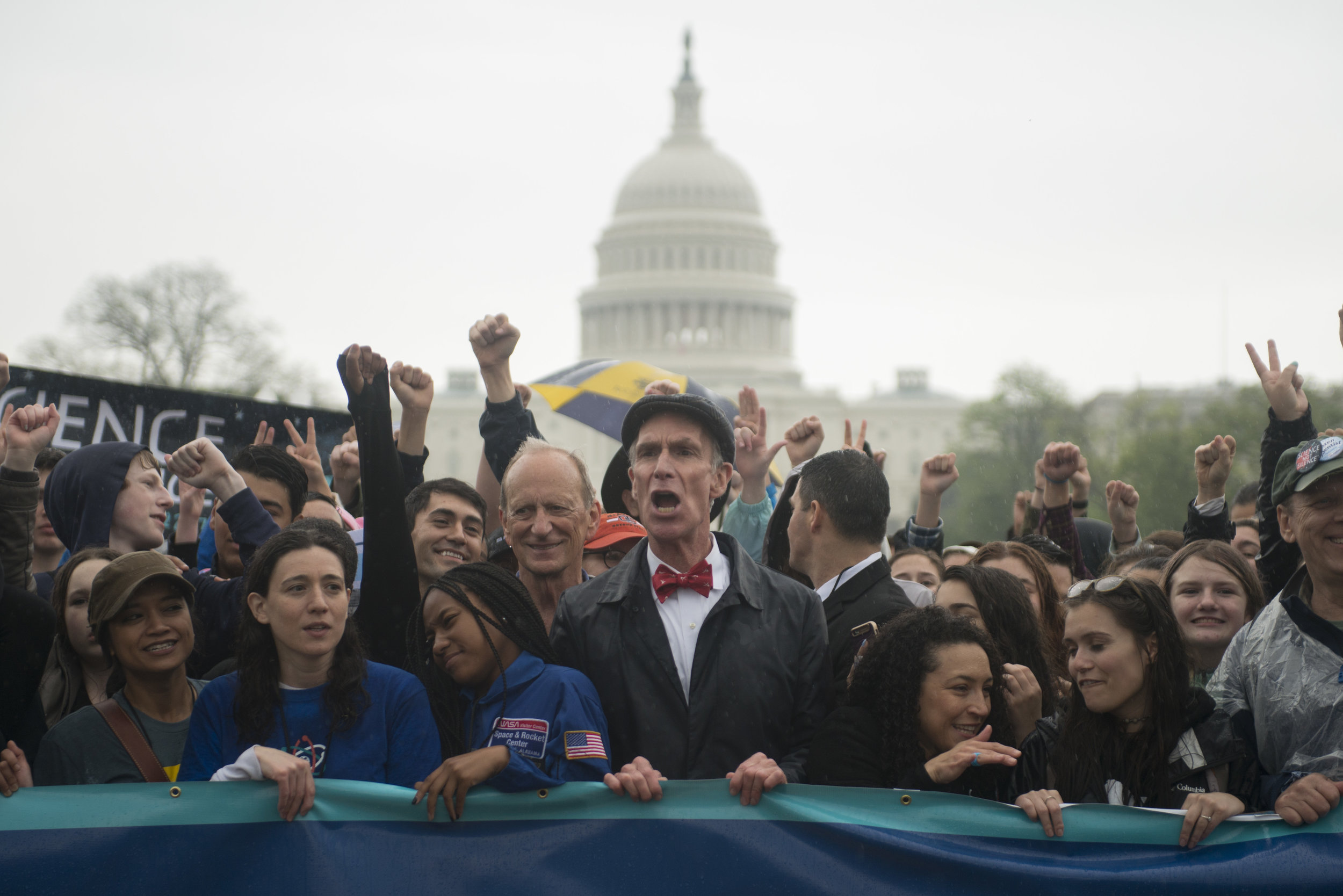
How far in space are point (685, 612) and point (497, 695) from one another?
1.89 feet

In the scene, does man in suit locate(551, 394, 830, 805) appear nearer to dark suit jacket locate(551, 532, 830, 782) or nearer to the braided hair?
dark suit jacket locate(551, 532, 830, 782)

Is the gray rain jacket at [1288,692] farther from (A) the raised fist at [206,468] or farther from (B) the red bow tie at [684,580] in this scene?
(A) the raised fist at [206,468]

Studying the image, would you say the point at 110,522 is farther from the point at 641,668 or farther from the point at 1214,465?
the point at 1214,465

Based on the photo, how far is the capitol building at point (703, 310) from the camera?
96.2 metres

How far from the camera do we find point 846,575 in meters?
4.77

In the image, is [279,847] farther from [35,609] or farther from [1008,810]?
[1008,810]

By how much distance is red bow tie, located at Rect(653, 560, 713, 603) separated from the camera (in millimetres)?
4090

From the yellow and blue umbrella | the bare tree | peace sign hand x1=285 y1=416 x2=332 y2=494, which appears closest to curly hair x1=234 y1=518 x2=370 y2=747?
peace sign hand x1=285 y1=416 x2=332 y2=494

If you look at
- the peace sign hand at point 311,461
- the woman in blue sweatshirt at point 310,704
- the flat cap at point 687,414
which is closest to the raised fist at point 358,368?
the woman in blue sweatshirt at point 310,704

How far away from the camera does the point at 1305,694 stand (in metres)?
3.95

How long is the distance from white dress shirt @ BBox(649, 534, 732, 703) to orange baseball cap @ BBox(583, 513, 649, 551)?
3.77 feet

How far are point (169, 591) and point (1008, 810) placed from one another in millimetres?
2514

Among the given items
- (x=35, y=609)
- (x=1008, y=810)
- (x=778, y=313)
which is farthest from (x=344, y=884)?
(x=778, y=313)

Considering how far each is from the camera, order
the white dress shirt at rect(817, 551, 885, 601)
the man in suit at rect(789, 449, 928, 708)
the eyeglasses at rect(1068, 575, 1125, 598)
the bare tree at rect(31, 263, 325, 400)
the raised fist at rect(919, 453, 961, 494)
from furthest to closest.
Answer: the bare tree at rect(31, 263, 325, 400) < the raised fist at rect(919, 453, 961, 494) < the white dress shirt at rect(817, 551, 885, 601) < the man in suit at rect(789, 449, 928, 708) < the eyeglasses at rect(1068, 575, 1125, 598)
